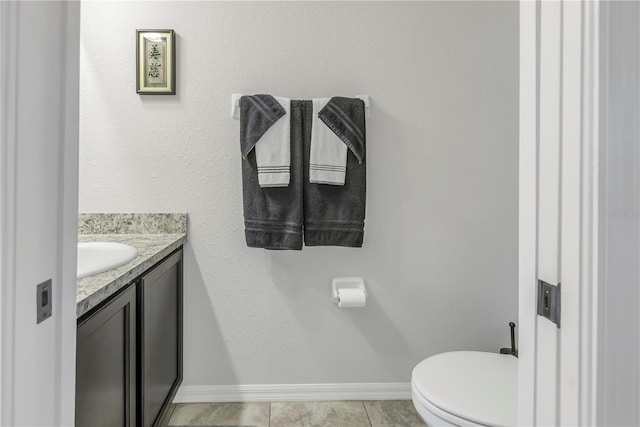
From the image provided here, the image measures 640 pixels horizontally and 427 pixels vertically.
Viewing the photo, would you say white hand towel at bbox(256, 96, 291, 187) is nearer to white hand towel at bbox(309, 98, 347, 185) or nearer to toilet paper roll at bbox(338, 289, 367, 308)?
white hand towel at bbox(309, 98, 347, 185)

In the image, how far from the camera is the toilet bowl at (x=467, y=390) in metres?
1.10

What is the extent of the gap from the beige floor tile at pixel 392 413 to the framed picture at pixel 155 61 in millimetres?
1734

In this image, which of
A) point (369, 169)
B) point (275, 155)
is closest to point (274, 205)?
point (275, 155)

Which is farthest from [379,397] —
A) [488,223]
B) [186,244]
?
[186,244]

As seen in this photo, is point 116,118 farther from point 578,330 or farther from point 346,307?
point 578,330

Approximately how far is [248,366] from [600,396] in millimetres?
1602

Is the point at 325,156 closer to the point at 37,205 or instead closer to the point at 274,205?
the point at 274,205

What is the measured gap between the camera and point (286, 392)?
183cm

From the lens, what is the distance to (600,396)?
475mm

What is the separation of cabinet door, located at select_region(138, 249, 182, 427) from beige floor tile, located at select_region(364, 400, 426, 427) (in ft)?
2.92

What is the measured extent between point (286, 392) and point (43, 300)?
1.56m

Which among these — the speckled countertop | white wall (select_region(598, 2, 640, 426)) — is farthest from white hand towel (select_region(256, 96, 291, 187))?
white wall (select_region(598, 2, 640, 426))

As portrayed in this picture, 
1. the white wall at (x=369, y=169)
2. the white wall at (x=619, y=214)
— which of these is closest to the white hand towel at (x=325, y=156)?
the white wall at (x=369, y=169)

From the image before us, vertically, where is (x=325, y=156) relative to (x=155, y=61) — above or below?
below
